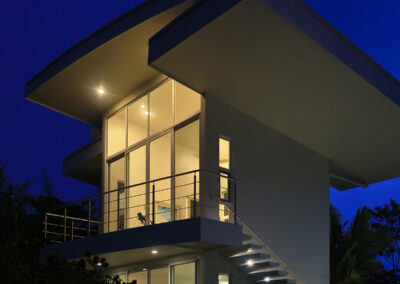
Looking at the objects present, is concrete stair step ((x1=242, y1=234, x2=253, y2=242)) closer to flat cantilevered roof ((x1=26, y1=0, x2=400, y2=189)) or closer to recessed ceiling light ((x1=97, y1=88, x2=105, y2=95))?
flat cantilevered roof ((x1=26, y1=0, x2=400, y2=189))

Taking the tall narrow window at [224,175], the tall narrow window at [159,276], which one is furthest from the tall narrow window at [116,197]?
the tall narrow window at [224,175]

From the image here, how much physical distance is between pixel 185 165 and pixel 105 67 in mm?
3045

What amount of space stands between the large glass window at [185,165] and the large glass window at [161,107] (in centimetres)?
60

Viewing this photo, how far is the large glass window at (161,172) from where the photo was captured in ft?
42.4

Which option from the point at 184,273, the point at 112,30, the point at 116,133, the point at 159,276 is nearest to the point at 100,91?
the point at 116,133

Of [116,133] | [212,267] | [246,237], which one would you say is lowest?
[212,267]

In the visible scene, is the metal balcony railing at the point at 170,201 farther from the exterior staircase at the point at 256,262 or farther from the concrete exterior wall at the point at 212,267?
the concrete exterior wall at the point at 212,267

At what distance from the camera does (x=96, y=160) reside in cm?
1783

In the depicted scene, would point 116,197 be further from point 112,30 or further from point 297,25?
point 297,25

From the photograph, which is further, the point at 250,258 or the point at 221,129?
the point at 221,129

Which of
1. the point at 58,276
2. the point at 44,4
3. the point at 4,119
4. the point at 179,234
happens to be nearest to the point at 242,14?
the point at 179,234

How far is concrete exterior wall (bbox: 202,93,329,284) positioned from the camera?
1240 centimetres

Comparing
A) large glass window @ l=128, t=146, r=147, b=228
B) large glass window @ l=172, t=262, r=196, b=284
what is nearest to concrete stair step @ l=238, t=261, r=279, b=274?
large glass window @ l=172, t=262, r=196, b=284

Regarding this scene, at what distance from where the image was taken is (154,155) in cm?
1359
